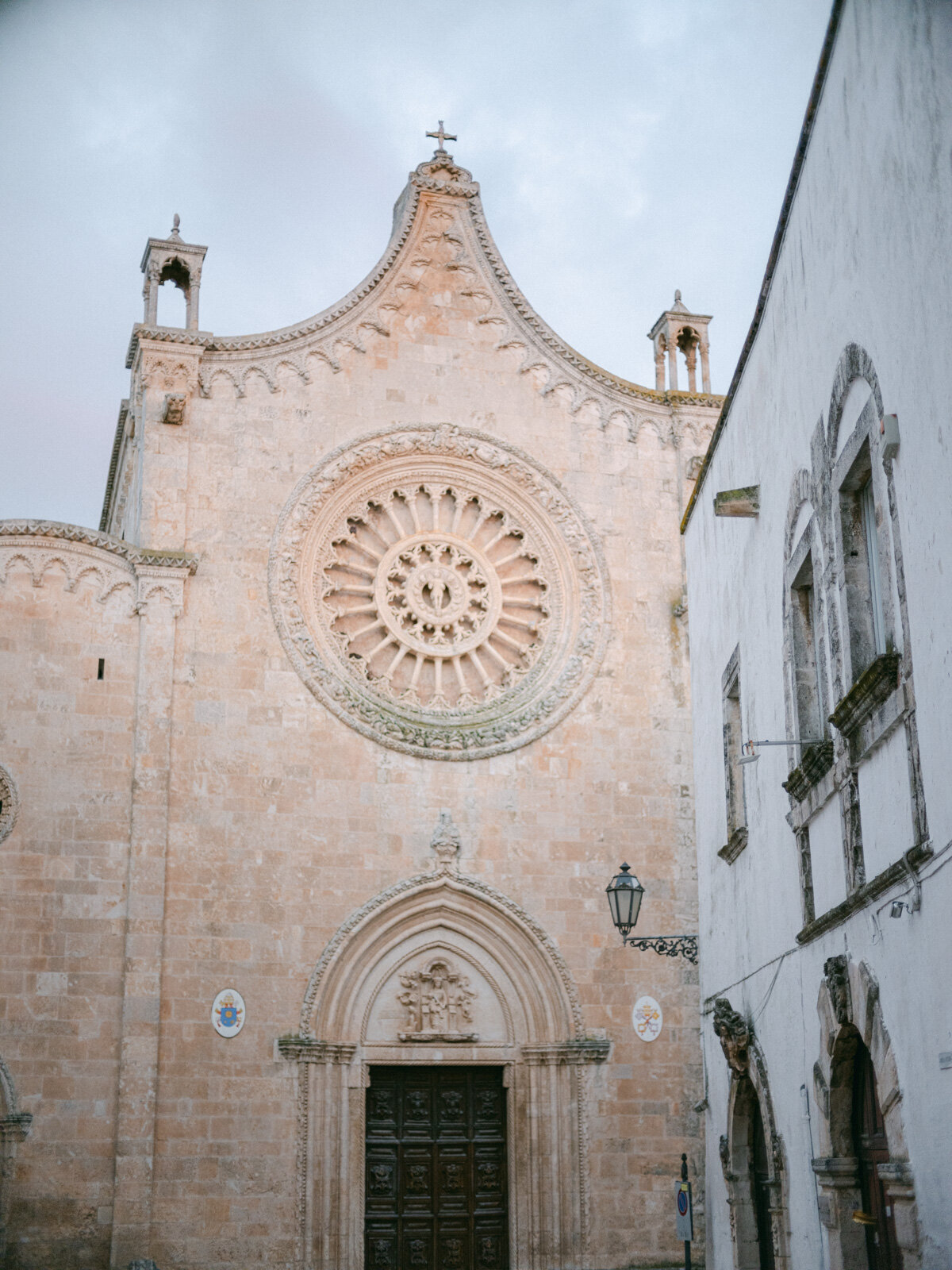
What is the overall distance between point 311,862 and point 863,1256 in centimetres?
1076

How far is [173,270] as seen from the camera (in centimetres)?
2072

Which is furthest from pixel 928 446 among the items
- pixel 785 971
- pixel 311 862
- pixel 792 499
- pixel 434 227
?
pixel 434 227

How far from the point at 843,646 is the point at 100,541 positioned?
39.3 ft

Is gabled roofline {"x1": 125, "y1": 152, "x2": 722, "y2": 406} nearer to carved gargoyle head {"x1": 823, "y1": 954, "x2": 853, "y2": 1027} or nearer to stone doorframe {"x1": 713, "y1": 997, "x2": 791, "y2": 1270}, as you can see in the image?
stone doorframe {"x1": 713, "y1": 997, "x2": 791, "y2": 1270}

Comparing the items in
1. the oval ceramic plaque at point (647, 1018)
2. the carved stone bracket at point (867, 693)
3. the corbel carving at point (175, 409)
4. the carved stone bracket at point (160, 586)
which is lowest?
the oval ceramic plaque at point (647, 1018)

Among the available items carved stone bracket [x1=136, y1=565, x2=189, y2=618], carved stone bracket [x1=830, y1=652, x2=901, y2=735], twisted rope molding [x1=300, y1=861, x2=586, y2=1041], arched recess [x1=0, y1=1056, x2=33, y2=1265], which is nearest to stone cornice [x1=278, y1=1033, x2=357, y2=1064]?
twisted rope molding [x1=300, y1=861, x2=586, y2=1041]

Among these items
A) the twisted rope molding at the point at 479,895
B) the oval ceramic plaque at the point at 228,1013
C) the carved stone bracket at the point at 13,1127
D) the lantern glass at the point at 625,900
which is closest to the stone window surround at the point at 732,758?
the lantern glass at the point at 625,900

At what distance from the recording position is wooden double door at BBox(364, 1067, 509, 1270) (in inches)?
712

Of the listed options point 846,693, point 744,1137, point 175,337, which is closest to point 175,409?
point 175,337

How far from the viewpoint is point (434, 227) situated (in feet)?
71.5

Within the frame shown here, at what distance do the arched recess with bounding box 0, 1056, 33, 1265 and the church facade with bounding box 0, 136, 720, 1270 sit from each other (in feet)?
0.14

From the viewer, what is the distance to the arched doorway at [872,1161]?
8.20 meters

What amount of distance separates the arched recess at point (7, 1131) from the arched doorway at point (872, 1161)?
35.0 feet

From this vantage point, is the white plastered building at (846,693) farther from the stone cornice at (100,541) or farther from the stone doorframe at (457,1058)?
the stone cornice at (100,541)
